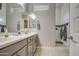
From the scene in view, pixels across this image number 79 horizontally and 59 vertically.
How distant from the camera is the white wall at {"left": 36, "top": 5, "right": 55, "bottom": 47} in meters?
2.05

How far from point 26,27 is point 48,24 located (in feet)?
1.33

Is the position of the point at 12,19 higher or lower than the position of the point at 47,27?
higher

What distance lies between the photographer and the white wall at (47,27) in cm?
205

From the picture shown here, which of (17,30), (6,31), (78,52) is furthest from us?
(17,30)

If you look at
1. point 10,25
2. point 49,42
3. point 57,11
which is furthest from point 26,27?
point 57,11

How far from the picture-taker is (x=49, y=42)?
2053mm

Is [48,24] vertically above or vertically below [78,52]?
above

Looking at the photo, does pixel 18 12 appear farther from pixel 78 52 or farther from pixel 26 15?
pixel 78 52

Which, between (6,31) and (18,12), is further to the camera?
(18,12)

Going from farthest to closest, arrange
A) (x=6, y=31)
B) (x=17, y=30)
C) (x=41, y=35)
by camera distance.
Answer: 1. (x=41, y=35)
2. (x=17, y=30)
3. (x=6, y=31)

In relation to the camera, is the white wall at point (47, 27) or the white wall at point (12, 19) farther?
the white wall at point (47, 27)

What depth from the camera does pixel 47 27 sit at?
84.0 inches

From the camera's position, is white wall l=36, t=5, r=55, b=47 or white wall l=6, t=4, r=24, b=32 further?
white wall l=36, t=5, r=55, b=47

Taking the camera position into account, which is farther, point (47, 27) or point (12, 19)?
point (47, 27)
